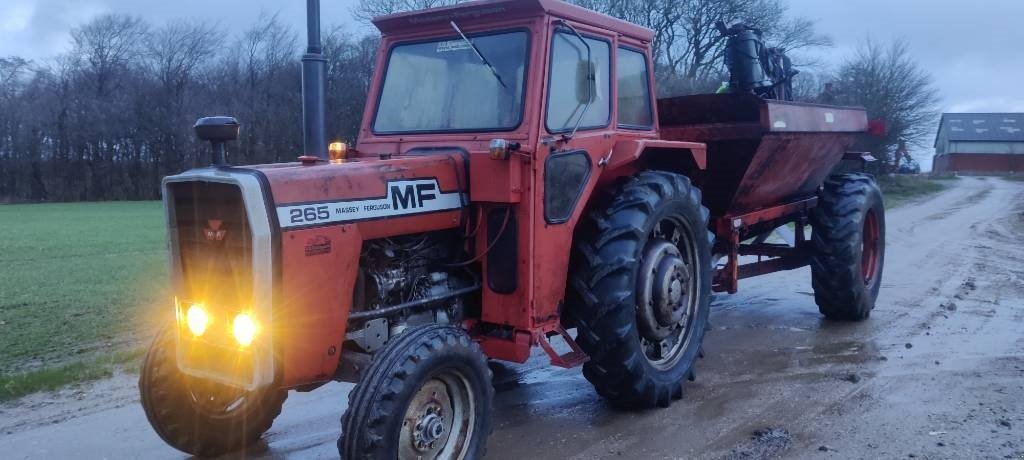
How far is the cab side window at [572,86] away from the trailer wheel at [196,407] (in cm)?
225

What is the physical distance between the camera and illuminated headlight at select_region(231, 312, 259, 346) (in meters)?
3.82

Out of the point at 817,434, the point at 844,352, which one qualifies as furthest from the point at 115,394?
the point at 844,352

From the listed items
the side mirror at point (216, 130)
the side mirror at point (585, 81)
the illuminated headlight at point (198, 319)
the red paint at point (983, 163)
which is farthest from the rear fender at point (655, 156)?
the red paint at point (983, 163)

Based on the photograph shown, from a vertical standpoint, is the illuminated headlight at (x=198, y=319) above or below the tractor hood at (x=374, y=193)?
below

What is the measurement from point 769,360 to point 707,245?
135 cm

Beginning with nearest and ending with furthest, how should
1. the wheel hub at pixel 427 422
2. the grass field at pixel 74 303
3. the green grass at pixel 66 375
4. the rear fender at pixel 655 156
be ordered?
the wheel hub at pixel 427 422
the rear fender at pixel 655 156
the green grass at pixel 66 375
the grass field at pixel 74 303

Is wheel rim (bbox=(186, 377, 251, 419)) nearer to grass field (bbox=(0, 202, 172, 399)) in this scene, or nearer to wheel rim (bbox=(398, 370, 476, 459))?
wheel rim (bbox=(398, 370, 476, 459))

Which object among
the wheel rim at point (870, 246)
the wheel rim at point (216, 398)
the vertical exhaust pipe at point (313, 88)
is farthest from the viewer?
the wheel rim at point (870, 246)

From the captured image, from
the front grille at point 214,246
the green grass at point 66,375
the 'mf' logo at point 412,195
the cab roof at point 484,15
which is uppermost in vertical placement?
the cab roof at point 484,15

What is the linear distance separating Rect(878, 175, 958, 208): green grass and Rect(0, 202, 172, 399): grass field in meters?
23.3

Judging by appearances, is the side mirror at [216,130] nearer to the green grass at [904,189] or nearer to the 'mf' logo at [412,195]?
the 'mf' logo at [412,195]

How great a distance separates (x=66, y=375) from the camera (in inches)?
241

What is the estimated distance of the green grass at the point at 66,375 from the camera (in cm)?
582

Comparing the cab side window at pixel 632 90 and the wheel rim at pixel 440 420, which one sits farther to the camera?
the cab side window at pixel 632 90
